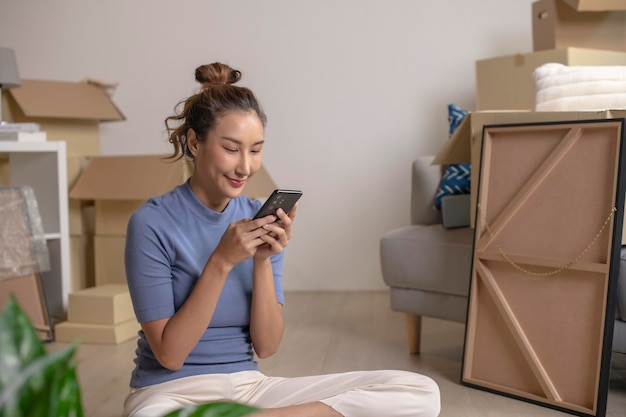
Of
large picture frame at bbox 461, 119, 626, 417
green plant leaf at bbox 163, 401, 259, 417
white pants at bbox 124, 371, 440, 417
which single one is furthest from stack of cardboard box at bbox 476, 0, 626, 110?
green plant leaf at bbox 163, 401, 259, 417

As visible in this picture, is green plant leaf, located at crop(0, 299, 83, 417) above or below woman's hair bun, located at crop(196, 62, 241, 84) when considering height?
below

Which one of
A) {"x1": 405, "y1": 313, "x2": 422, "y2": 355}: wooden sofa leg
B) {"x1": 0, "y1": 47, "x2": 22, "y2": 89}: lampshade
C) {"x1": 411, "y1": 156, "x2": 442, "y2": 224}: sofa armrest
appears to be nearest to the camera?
{"x1": 405, "y1": 313, "x2": 422, "y2": 355}: wooden sofa leg

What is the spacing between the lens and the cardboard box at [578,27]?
3012mm

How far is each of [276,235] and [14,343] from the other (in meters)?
0.97

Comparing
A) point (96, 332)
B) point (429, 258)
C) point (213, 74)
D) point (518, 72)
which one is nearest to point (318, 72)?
point (518, 72)

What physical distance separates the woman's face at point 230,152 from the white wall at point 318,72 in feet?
7.47

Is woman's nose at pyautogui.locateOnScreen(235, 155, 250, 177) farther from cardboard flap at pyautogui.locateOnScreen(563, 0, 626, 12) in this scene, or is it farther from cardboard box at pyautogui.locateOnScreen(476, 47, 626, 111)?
cardboard flap at pyautogui.locateOnScreen(563, 0, 626, 12)

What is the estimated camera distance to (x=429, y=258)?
247cm

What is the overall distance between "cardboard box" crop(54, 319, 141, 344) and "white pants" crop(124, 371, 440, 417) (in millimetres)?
1384

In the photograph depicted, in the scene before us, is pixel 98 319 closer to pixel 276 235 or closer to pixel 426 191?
pixel 426 191

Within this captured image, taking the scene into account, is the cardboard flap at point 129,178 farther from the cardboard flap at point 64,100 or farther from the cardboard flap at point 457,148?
the cardboard flap at point 457,148

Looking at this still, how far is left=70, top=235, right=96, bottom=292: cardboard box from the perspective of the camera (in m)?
3.30

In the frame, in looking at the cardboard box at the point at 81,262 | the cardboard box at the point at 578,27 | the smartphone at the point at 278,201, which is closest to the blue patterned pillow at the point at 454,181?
the cardboard box at the point at 578,27

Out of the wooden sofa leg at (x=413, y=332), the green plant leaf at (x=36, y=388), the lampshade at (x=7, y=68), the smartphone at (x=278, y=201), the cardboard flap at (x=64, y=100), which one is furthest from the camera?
the cardboard flap at (x=64, y=100)
